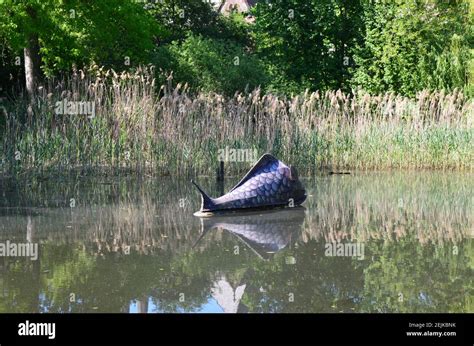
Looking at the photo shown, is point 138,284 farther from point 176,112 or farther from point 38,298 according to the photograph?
point 176,112

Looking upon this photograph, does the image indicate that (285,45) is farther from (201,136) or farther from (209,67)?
(201,136)

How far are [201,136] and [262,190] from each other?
3.64 meters

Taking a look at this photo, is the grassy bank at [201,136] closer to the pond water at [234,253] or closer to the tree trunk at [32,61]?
the pond water at [234,253]

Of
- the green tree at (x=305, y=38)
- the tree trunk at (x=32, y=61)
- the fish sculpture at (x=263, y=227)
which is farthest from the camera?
the green tree at (x=305, y=38)

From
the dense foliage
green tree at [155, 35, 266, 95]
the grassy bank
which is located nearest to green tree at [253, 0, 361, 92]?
the dense foliage

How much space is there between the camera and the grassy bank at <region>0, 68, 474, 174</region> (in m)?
12.4

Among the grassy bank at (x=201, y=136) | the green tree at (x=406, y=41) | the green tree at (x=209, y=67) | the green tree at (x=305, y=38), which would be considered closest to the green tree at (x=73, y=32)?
the green tree at (x=209, y=67)

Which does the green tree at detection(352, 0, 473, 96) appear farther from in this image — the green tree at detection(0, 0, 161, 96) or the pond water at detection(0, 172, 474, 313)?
the pond water at detection(0, 172, 474, 313)

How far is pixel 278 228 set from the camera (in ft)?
26.9

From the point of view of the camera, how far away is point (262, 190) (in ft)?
30.3

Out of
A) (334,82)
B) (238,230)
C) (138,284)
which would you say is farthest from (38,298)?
(334,82)

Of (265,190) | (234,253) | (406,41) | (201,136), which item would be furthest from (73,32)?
(234,253)

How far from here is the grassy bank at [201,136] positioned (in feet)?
40.7

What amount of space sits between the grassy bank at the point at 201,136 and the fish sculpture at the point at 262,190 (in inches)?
129
